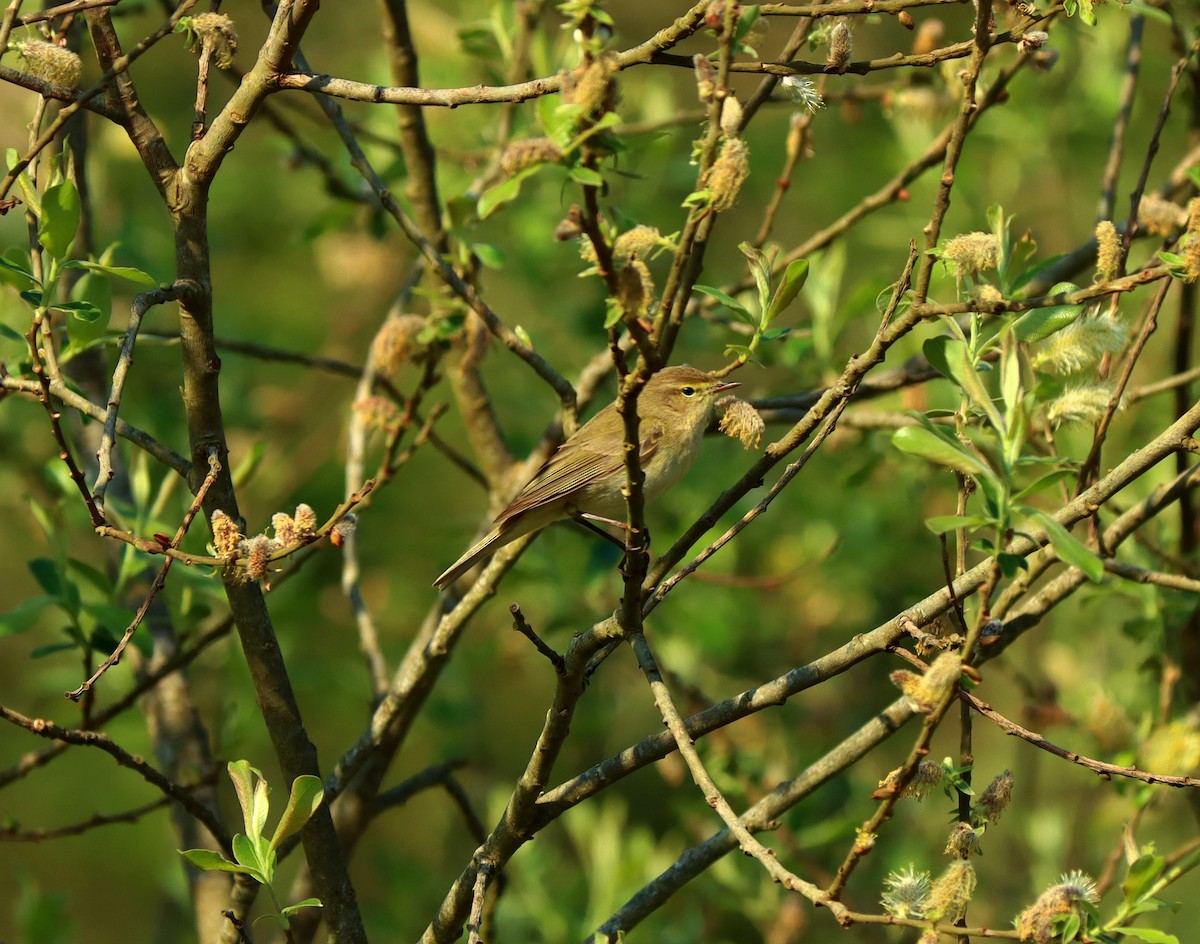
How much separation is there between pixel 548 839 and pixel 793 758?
2.17m

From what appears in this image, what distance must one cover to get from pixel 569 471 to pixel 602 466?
0.20m

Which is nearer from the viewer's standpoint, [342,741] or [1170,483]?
[1170,483]

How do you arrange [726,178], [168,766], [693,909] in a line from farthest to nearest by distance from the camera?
[693,909] < [168,766] < [726,178]

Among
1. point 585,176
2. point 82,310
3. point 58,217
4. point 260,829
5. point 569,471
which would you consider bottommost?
point 260,829

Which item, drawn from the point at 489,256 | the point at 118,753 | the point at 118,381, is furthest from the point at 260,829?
the point at 489,256

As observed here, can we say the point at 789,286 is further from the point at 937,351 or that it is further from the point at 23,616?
the point at 23,616

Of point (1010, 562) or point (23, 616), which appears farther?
point (23, 616)

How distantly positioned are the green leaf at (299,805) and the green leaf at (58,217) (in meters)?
1.23

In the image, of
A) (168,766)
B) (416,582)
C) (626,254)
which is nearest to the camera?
(626,254)

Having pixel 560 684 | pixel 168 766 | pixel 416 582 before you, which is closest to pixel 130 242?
pixel 168 766

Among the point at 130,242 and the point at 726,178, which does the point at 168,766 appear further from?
the point at 726,178

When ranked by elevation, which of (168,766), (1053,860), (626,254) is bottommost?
(1053,860)

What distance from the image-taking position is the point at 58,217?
2.66 meters

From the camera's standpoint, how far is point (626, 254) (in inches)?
79.3
